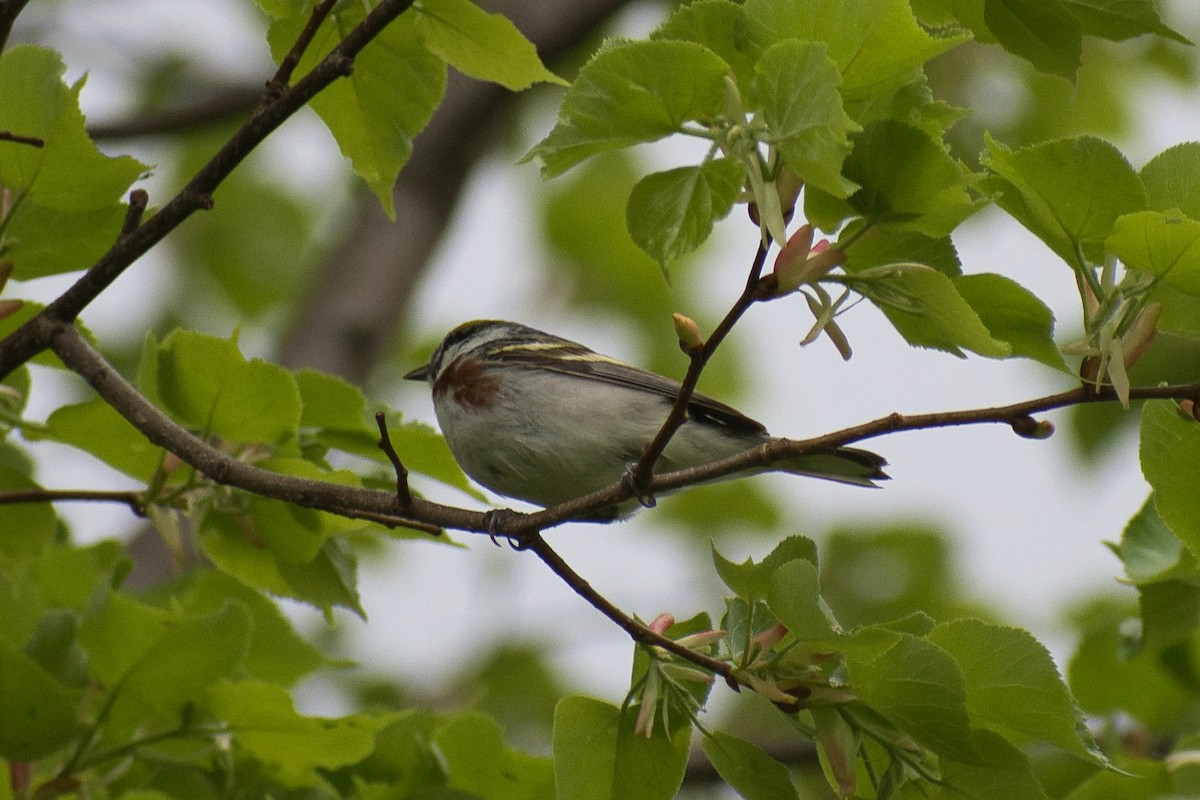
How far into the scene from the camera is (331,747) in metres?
3.01

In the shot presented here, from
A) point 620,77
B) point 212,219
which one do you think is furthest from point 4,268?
point 212,219

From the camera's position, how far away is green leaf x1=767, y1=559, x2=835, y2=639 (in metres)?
2.09

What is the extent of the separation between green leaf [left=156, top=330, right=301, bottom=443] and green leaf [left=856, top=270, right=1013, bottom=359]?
4.44 ft

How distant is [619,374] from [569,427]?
390mm

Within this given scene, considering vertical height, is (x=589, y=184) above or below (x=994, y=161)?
above

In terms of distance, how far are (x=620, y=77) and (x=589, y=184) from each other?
615cm

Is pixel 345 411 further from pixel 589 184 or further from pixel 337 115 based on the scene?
pixel 589 184

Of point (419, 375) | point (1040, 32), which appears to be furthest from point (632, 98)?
point (419, 375)

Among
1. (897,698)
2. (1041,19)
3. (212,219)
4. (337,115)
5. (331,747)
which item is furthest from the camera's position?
(212,219)

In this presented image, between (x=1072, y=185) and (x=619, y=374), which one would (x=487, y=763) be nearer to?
(x=619, y=374)

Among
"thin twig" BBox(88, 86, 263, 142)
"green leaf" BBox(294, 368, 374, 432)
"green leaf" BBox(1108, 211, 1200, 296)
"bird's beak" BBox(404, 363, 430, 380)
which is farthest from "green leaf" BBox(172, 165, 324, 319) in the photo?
"green leaf" BBox(1108, 211, 1200, 296)

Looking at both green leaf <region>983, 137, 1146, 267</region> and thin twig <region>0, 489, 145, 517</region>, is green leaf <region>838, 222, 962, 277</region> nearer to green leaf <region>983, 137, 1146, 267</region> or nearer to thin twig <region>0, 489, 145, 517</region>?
green leaf <region>983, 137, 1146, 267</region>

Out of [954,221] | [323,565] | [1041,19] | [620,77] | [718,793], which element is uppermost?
[1041,19]

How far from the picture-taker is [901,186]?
6.68 feet
